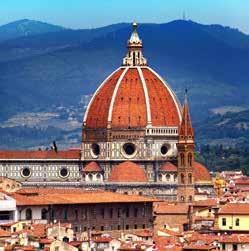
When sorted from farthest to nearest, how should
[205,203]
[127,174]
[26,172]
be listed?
[26,172] → [127,174] → [205,203]

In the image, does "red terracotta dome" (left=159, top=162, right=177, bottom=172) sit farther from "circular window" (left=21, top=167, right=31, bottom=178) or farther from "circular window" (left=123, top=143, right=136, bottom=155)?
"circular window" (left=21, top=167, right=31, bottom=178)

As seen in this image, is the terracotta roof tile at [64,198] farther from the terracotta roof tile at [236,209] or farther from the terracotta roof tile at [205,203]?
the terracotta roof tile at [236,209]

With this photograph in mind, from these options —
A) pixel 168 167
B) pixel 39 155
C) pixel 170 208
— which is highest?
pixel 39 155

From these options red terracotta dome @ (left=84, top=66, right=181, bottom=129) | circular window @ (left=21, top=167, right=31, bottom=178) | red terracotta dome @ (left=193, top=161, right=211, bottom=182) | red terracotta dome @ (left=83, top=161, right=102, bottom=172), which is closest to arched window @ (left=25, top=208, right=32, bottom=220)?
red terracotta dome @ (left=193, top=161, right=211, bottom=182)

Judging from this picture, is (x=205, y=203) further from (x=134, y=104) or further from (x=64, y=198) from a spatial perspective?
(x=134, y=104)

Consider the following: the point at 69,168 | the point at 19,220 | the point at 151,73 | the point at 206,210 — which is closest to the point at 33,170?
the point at 69,168

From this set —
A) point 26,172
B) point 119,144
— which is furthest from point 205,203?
point 26,172

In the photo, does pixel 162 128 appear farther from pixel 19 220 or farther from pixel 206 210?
pixel 19 220
